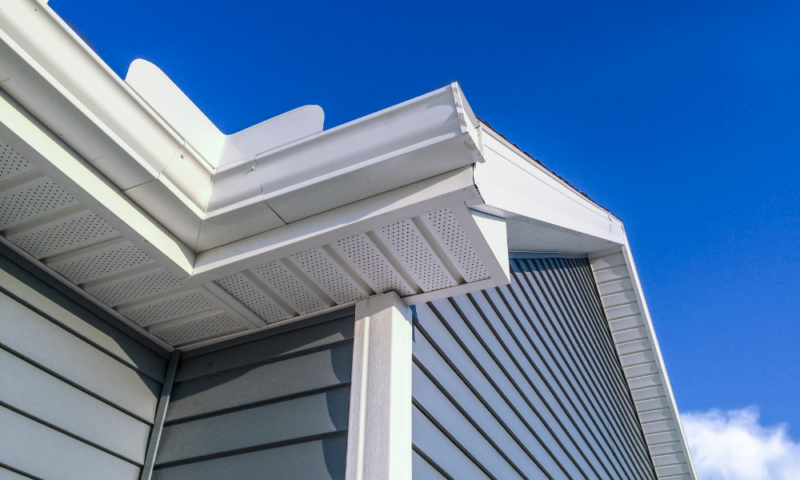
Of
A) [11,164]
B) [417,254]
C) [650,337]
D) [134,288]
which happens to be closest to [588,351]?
[650,337]

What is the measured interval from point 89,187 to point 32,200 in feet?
0.82

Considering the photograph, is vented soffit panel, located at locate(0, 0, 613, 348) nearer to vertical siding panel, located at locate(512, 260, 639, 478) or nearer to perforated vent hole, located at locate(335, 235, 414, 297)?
perforated vent hole, located at locate(335, 235, 414, 297)

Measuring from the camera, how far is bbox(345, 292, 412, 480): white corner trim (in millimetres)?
1928

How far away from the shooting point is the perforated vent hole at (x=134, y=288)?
2.29 metres

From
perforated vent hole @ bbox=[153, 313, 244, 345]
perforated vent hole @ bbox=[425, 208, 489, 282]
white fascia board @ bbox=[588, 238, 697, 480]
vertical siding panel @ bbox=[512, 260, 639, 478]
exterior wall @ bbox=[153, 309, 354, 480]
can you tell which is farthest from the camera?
white fascia board @ bbox=[588, 238, 697, 480]

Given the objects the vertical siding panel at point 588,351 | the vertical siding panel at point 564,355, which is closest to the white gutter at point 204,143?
the vertical siding panel at point 564,355

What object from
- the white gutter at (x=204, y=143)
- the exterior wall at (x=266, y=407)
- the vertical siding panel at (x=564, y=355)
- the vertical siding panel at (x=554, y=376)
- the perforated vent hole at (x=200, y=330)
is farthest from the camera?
the vertical siding panel at (x=564, y=355)

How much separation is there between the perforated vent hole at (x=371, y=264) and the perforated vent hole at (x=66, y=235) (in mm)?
818

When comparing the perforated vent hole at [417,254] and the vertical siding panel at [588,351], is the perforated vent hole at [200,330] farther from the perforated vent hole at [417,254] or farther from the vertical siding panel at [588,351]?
the vertical siding panel at [588,351]

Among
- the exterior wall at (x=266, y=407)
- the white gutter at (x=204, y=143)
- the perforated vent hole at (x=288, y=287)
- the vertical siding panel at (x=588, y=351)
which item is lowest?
the exterior wall at (x=266, y=407)

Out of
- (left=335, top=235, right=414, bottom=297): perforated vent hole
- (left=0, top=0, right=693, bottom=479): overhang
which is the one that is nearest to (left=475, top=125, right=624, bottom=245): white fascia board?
(left=0, top=0, right=693, bottom=479): overhang

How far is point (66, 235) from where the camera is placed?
83.4 inches

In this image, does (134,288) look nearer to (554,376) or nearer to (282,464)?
(282,464)

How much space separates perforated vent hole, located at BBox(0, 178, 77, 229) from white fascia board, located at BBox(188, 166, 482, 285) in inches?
20.4
